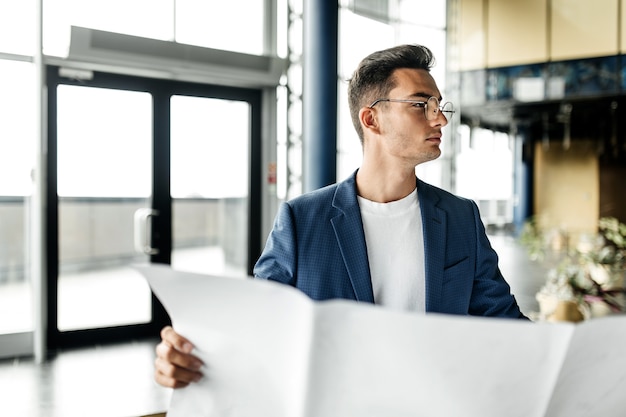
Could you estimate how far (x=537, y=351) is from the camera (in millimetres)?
619

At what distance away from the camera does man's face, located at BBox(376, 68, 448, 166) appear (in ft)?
4.48

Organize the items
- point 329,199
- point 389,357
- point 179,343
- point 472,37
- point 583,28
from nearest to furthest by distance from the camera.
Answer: point 389,357, point 179,343, point 329,199, point 583,28, point 472,37

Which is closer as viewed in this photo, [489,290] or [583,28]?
[489,290]

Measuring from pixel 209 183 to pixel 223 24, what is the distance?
1.85 meters

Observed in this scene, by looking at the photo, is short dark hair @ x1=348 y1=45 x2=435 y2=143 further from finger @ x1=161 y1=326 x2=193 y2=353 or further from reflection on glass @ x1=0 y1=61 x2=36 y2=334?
reflection on glass @ x1=0 y1=61 x2=36 y2=334

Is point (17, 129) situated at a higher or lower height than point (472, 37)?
lower

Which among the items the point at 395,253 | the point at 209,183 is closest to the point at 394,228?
the point at 395,253

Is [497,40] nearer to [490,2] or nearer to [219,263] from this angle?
[490,2]

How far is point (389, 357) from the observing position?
2.07 feet

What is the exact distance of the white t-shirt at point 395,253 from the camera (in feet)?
4.42

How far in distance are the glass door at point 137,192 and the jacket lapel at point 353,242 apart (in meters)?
4.93

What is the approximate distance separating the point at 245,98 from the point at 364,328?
643cm

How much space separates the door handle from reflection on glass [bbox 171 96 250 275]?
1.00 ft

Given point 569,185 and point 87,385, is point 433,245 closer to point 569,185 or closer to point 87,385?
point 87,385
